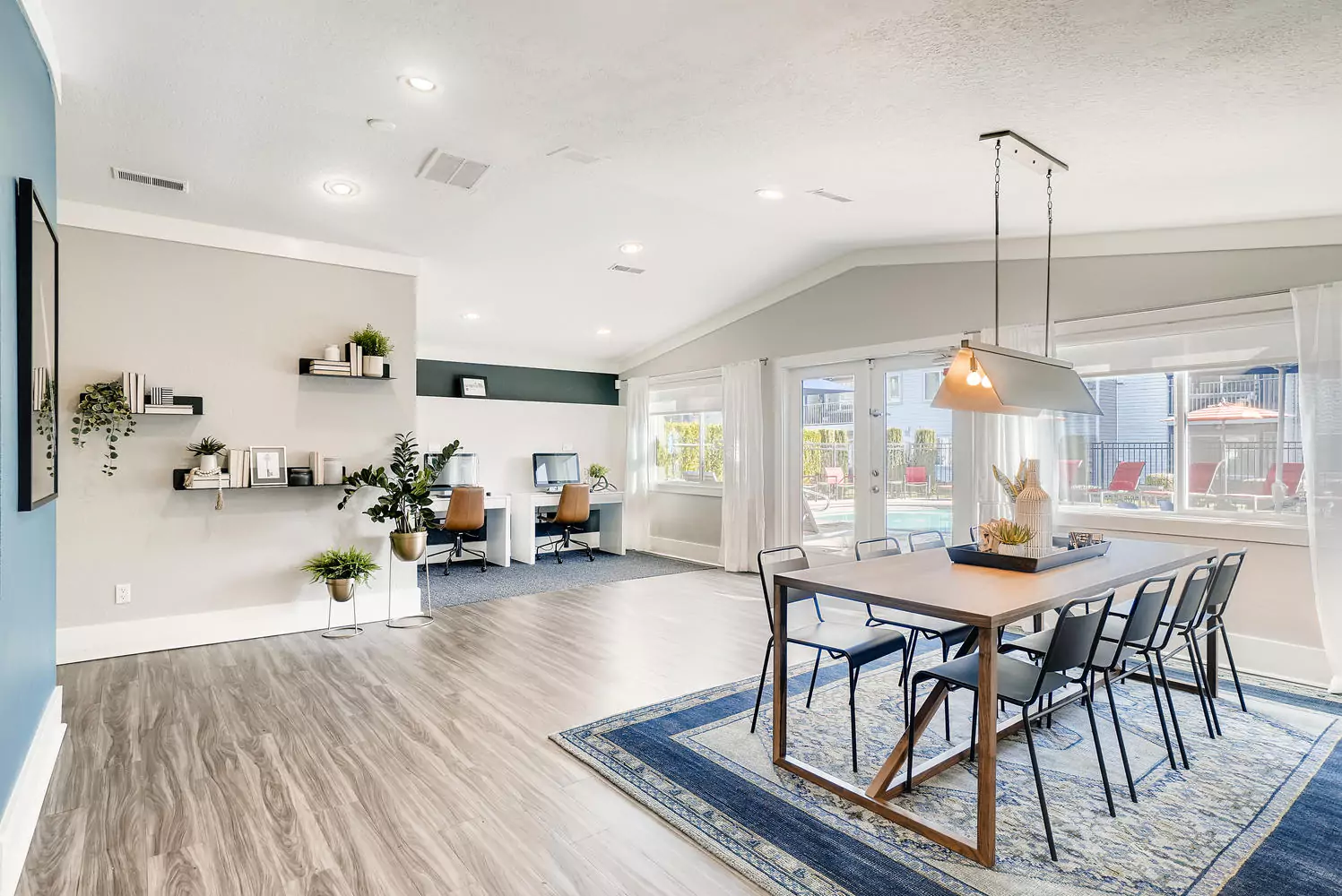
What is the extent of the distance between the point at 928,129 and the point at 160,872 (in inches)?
154

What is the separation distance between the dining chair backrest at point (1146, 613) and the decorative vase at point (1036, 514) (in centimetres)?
42

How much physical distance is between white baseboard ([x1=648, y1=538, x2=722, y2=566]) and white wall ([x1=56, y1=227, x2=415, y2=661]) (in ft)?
11.3

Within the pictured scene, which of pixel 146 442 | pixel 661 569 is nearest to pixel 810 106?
pixel 146 442

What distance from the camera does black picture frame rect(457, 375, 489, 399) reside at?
8.04 meters

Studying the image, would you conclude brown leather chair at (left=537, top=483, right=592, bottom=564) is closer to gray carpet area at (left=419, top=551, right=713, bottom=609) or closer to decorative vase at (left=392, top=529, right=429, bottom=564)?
gray carpet area at (left=419, top=551, right=713, bottom=609)

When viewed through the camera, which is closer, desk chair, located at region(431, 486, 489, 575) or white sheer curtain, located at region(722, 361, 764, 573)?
white sheer curtain, located at region(722, 361, 764, 573)

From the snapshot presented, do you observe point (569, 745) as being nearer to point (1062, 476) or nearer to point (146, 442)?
point (146, 442)

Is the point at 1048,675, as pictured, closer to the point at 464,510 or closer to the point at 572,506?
the point at 464,510

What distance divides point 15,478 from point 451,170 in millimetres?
2515

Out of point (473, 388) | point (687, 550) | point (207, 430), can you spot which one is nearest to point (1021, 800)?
point (207, 430)

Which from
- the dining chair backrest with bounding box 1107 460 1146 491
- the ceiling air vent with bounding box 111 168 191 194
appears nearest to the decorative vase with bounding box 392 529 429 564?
the ceiling air vent with bounding box 111 168 191 194

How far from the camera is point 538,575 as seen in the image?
7.07m

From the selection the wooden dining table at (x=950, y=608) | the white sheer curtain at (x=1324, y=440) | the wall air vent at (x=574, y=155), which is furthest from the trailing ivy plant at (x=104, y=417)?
the white sheer curtain at (x=1324, y=440)

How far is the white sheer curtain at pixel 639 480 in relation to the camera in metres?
8.66
